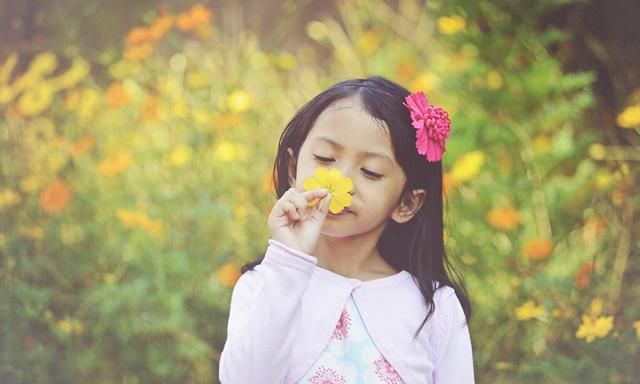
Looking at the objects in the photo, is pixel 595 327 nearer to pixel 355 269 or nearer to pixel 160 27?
pixel 355 269

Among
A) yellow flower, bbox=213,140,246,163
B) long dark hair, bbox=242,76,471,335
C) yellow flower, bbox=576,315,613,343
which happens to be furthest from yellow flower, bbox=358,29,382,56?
long dark hair, bbox=242,76,471,335

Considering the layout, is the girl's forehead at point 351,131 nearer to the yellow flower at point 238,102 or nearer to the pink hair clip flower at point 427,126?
the pink hair clip flower at point 427,126

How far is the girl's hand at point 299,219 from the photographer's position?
1.50m

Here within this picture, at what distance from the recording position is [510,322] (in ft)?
8.55

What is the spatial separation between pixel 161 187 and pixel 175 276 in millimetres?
293

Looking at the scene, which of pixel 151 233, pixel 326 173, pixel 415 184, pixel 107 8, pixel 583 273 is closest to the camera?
pixel 326 173

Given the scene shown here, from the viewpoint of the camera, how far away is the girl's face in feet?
5.17

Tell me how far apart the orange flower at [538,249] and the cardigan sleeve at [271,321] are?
120 cm

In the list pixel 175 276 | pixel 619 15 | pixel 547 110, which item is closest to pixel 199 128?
pixel 175 276

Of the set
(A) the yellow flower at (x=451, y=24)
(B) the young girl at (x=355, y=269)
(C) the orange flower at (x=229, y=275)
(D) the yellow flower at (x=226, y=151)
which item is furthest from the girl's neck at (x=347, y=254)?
(A) the yellow flower at (x=451, y=24)

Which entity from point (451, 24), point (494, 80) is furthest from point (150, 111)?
point (494, 80)

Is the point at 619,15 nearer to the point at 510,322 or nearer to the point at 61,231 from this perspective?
the point at 510,322

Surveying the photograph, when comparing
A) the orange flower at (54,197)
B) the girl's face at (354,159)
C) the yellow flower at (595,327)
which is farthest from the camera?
the orange flower at (54,197)

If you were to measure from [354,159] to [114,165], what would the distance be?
52.7 inches
